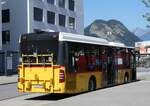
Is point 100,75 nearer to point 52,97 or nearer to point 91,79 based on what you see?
point 91,79

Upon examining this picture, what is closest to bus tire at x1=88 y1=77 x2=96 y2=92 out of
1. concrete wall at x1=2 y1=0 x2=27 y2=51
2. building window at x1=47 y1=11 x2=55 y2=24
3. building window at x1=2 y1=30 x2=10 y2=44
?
concrete wall at x1=2 y1=0 x2=27 y2=51

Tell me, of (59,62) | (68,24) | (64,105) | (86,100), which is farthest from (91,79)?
(68,24)

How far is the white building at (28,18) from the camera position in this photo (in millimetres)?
65062

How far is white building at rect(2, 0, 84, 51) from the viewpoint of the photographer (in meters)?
65.1

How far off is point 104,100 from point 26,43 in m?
5.67

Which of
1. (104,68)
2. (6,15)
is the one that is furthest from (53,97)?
(6,15)

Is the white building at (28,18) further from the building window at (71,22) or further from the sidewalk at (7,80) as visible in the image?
the sidewalk at (7,80)

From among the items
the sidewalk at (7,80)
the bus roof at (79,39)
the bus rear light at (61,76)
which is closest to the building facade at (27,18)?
the sidewalk at (7,80)

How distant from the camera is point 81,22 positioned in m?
79.2

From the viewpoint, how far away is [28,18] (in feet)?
213

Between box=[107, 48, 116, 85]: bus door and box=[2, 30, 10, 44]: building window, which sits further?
box=[2, 30, 10, 44]: building window

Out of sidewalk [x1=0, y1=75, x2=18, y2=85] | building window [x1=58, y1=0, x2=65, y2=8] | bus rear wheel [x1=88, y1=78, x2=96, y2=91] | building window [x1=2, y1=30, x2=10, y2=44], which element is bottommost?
sidewalk [x1=0, y1=75, x2=18, y2=85]

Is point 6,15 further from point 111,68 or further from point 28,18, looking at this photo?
point 111,68

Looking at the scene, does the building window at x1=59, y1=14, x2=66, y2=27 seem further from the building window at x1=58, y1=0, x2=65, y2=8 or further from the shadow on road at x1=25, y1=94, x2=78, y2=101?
the shadow on road at x1=25, y1=94, x2=78, y2=101
